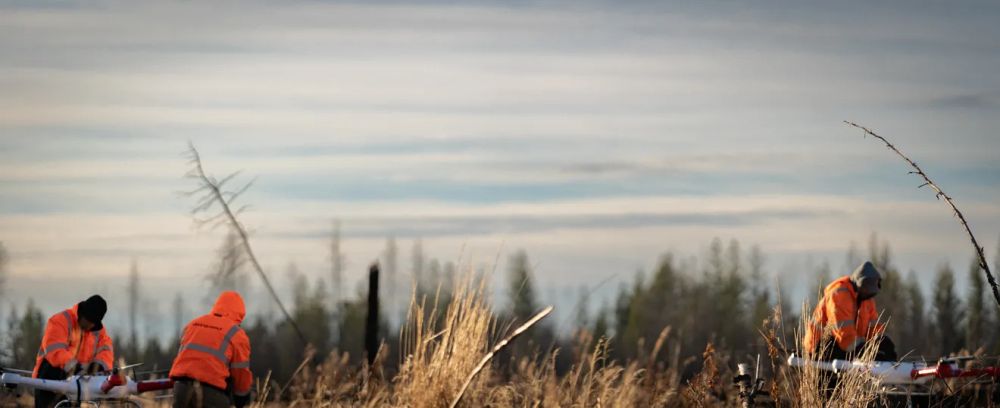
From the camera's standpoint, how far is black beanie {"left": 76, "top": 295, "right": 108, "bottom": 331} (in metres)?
15.1

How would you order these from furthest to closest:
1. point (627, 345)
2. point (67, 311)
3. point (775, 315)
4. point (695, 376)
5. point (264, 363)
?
point (627, 345) → point (264, 363) → point (67, 311) → point (695, 376) → point (775, 315)

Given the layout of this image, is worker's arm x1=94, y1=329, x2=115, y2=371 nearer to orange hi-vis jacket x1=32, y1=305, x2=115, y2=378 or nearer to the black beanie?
orange hi-vis jacket x1=32, y1=305, x2=115, y2=378

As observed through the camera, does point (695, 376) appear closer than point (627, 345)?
Yes

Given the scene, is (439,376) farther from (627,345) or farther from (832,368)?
(627,345)

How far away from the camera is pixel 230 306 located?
13.9 metres

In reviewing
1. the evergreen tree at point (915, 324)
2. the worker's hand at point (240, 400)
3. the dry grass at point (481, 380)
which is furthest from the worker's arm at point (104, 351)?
the evergreen tree at point (915, 324)

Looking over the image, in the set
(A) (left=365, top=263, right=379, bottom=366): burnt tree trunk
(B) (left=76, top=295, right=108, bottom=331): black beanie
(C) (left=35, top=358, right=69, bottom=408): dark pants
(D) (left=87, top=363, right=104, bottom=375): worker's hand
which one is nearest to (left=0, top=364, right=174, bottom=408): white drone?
(D) (left=87, top=363, right=104, bottom=375): worker's hand

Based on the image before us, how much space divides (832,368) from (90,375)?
727 centimetres

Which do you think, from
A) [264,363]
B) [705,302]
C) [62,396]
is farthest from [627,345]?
[62,396]

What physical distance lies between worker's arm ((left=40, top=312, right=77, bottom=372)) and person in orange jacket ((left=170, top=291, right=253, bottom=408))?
1836 millimetres

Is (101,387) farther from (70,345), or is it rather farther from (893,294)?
(893,294)

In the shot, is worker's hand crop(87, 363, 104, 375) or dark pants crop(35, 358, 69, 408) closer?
worker's hand crop(87, 363, 104, 375)

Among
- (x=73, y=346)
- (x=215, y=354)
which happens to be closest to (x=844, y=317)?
(x=215, y=354)

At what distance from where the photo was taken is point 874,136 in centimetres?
1062
